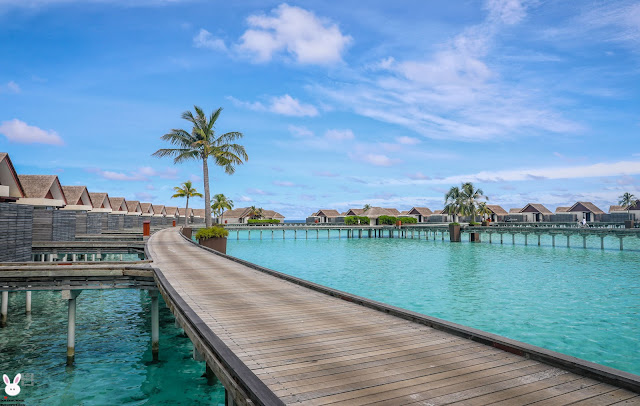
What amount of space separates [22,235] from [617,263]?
1771 inches

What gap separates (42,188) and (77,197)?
8.83m

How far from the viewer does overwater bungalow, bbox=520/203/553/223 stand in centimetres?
9625

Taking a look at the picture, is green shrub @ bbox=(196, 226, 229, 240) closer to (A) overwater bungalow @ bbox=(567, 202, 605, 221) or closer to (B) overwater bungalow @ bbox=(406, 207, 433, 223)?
(B) overwater bungalow @ bbox=(406, 207, 433, 223)

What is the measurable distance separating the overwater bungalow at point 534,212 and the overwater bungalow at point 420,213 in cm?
2422

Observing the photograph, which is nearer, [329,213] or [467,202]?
[467,202]

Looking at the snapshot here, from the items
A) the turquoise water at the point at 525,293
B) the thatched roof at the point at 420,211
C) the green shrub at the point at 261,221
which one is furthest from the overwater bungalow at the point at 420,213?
the turquoise water at the point at 525,293

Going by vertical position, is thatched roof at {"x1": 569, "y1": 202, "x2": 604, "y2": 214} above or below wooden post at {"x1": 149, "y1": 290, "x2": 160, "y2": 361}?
above

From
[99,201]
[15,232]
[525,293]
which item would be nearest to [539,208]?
[525,293]

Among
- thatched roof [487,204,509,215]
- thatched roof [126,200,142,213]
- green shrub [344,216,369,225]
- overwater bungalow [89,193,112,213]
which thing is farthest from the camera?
thatched roof [487,204,509,215]

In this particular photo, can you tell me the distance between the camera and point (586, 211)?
91188 mm

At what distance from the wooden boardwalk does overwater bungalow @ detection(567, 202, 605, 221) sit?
332ft

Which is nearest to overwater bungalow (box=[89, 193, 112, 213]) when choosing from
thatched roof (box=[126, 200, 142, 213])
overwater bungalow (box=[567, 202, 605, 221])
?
thatched roof (box=[126, 200, 142, 213])

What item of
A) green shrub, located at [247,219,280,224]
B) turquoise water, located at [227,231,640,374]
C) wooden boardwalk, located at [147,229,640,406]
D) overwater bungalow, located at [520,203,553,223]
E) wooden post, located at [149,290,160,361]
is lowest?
turquoise water, located at [227,231,640,374]

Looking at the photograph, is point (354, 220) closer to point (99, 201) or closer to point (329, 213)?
point (329, 213)
